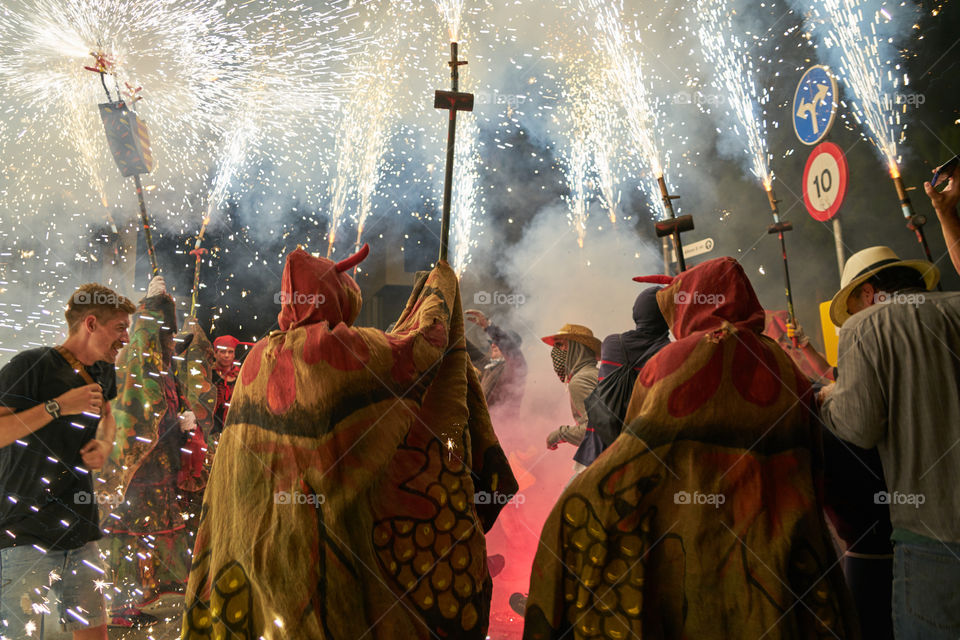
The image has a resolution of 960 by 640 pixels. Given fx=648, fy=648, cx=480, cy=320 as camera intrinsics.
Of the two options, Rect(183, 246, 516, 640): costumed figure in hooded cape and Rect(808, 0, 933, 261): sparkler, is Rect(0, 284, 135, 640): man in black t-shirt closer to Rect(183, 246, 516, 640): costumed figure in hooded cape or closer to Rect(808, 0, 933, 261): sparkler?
Rect(183, 246, 516, 640): costumed figure in hooded cape

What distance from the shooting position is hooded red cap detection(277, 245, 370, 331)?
2283 millimetres

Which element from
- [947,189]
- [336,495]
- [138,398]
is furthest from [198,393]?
[947,189]

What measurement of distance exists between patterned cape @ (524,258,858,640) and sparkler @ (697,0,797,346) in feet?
12.7

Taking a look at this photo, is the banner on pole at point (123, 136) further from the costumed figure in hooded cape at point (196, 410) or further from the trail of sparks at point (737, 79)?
the trail of sparks at point (737, 79)

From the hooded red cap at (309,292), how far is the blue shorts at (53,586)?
1654 millimetres

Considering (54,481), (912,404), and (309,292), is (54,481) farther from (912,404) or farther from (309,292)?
(912,404)

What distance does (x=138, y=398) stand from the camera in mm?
4605

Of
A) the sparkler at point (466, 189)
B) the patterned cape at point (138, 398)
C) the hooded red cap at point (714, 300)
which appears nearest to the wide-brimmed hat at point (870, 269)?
the hooded red cap at point (714, 300)

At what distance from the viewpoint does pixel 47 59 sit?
6.50 m

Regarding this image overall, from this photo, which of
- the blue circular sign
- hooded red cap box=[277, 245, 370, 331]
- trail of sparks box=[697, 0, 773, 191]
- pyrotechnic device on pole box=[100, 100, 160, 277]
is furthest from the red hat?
the blue circular sign

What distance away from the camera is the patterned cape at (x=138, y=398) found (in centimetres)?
455

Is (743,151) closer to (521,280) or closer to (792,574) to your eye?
(521,280)

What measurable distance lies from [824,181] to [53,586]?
→ 5.45 metres

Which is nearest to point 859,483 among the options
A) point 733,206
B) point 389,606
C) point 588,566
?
point 588,566
